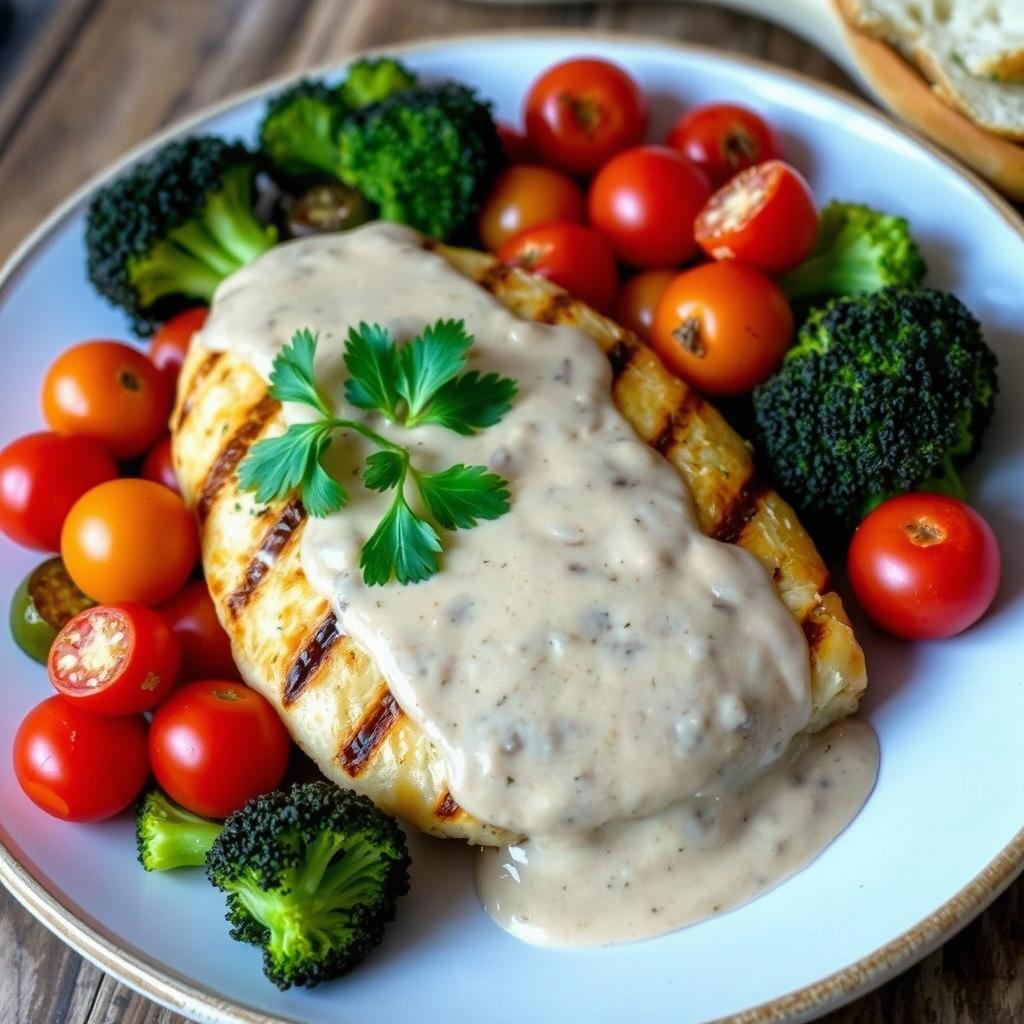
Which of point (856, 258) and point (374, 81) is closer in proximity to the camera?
point (856, 258)

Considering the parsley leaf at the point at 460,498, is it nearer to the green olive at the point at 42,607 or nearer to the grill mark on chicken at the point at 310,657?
the grill mark on chicken at the point at 310,657

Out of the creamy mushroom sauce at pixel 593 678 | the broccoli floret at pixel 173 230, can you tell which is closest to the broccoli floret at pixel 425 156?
the broccoli floret at pixel 173 230

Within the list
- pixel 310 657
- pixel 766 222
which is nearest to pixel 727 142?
pixel 766 222

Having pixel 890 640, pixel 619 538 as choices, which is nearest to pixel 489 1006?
pixel 619 538

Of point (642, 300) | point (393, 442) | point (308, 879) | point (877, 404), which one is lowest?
point (308, 879)

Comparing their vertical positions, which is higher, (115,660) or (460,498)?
(460,498)

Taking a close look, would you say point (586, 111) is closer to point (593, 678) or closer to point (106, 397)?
point (106, 397)

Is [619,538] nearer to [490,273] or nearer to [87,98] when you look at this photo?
[490,273]
